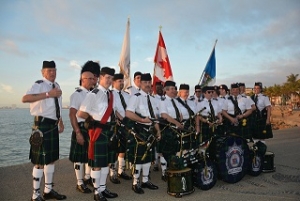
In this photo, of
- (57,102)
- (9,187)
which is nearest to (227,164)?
(57,102)

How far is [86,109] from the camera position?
3783mm

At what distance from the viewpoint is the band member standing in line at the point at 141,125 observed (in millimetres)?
4473

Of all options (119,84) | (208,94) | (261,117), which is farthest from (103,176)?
(261,117)

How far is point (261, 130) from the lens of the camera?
739 centimetres

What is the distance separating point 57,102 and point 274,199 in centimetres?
381

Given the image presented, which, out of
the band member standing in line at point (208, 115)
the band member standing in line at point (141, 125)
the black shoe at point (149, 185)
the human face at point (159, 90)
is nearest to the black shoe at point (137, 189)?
the band member standing in line at point (141, 125)

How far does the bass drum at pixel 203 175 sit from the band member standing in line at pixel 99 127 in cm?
161

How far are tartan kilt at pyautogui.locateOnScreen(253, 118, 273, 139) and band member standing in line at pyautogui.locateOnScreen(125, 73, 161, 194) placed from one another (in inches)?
160

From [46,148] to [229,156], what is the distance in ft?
10.8

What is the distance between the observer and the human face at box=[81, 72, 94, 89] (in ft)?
14.8

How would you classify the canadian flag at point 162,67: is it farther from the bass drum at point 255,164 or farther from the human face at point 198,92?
the bass drum at point 255,164

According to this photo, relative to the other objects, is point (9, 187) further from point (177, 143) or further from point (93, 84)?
point (177, 143)

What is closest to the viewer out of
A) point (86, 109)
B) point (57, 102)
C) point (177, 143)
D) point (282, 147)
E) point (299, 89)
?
point (86, 109)

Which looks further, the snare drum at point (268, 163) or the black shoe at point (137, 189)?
the snare drum at point (268, 163)
